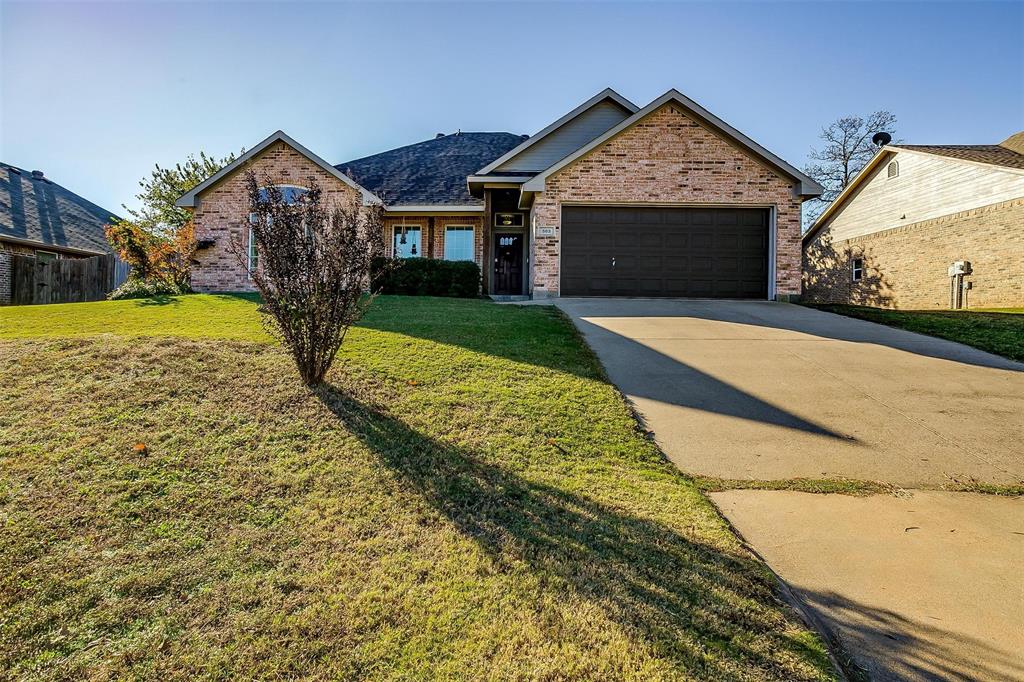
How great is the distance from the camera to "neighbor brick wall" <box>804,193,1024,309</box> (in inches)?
599

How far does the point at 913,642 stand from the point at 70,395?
21.4 feet

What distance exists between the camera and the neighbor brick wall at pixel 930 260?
15.2m

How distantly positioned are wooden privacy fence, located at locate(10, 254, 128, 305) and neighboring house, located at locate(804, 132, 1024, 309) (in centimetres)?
2863

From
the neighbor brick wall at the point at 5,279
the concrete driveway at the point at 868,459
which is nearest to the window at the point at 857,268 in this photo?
the concrete driveway at the point at 868,459

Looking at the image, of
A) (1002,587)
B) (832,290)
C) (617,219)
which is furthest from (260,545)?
(832,290)

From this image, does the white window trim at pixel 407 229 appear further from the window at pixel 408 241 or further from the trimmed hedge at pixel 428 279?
the trimmed hedge at pixel 428 279

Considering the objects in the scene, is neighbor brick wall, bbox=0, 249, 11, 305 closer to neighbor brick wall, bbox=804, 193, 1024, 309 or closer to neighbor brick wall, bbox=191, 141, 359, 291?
neighbor brick wall, bbox=191, 141, 359, 291

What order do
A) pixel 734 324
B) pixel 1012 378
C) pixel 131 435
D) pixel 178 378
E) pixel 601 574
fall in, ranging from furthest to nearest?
pixel 734 324 → pixel 1012 378 → pixel 178 378 → pixel 131 435 → pixel 601 574

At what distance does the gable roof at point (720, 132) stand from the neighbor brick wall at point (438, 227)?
160 inches

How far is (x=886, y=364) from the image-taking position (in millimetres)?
6953

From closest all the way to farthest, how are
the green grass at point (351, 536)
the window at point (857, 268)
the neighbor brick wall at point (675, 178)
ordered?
the green grass at point (351, 536), the neighbor brick wall at point (675, 178), the window at point (857, 268)

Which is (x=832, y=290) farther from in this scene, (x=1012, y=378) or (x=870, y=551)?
(x=870, y=551)

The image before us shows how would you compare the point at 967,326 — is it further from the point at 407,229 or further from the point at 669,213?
the point at 407,229

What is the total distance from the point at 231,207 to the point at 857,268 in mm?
24476
